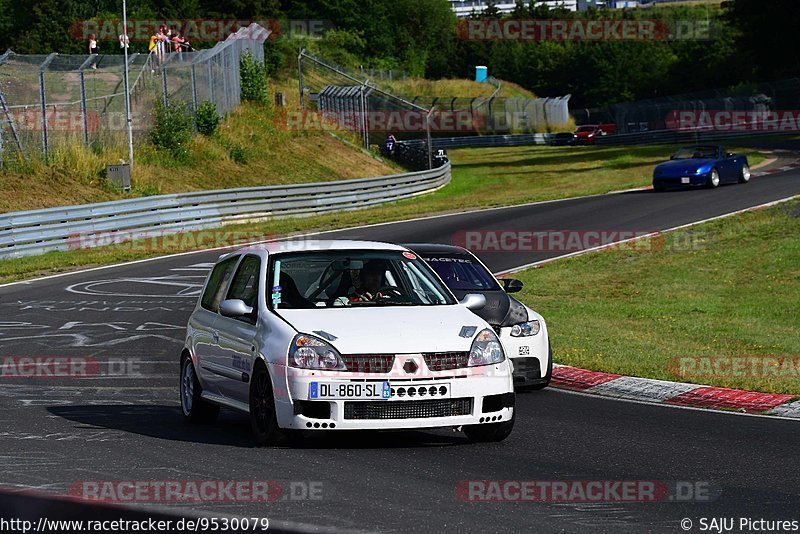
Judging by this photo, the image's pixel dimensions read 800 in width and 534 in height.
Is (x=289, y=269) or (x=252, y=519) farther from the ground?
(x=289, y=269)

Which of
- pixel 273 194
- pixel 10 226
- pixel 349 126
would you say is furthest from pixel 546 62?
pixel 10 226

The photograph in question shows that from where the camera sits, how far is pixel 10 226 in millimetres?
27156

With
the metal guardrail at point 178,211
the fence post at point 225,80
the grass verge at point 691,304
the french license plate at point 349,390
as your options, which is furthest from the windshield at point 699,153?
the french license plate at point 349,390

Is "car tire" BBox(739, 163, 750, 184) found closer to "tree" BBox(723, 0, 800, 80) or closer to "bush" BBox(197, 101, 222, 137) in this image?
"bush" BBox(197, 101, 222, 137)

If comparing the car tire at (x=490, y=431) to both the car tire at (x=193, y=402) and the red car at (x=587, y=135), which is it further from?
the red car at (x=587, y=135)

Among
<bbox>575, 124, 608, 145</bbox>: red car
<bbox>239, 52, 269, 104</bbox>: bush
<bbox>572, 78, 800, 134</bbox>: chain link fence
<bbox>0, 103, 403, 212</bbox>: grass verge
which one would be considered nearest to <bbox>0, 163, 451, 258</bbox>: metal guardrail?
<bbox>0, 103, 403, 212</bbox>: grass verge

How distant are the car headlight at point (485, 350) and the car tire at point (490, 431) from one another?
17.6 inches

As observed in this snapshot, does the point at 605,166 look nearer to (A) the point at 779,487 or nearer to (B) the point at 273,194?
(B) the point at 273,194

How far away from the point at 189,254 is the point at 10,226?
3.89m

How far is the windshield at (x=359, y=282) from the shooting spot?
933 centimetres

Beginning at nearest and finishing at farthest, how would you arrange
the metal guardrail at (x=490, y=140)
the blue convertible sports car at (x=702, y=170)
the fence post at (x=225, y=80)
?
the blue convertible sports car at (x=702, y=170)
the fence post at (x=225, y=80)
the metal guardrail at (x=490, y=140)

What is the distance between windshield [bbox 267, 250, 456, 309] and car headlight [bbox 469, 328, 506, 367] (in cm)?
73

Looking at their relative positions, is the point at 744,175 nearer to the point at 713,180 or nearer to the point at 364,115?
the point at 713,180

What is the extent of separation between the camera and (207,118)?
44.0 m
